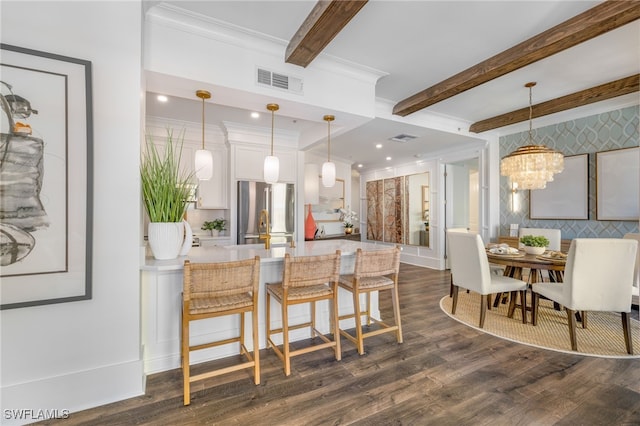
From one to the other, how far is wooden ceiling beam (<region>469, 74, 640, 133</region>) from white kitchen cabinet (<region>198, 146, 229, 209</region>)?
441 centimetres

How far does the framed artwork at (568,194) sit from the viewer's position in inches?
161

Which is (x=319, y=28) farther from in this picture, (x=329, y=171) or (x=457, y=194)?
(x=457, y=194)

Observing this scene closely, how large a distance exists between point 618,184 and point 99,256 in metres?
5.80

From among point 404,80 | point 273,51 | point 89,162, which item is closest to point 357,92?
point 404,80

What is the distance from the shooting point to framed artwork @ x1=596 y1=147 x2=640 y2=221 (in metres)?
3.62

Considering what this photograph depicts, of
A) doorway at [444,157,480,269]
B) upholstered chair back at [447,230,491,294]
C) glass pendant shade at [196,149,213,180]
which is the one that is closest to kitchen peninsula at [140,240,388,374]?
glass pendant shade at [196,149,213,180]

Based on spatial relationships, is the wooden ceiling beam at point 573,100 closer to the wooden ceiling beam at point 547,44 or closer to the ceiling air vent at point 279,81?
the wooden ceiling beam at point 547,44

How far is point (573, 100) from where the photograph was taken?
3.59 meters

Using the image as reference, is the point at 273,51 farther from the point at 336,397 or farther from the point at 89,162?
the point at 336,397

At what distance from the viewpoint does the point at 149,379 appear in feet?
6.84

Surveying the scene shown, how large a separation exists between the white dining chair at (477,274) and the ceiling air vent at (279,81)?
A: 95.8 inches

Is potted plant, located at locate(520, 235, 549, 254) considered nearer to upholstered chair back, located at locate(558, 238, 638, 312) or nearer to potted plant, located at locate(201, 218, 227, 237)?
upholstered chair back, located at locate(558, 238, 638, 312)

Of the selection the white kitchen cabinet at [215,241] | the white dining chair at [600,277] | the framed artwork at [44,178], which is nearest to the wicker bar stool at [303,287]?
the framed artwork at [44,178]

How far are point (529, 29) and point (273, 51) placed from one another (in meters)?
2.23
